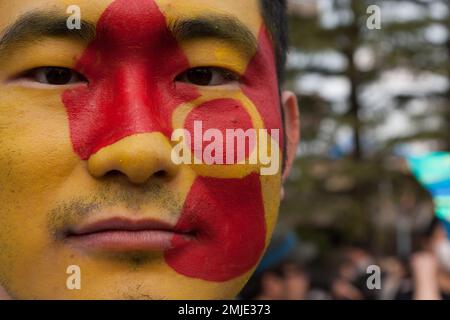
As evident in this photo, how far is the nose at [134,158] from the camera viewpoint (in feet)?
5.39

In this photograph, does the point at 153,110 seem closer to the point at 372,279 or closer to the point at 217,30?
the point at 217,30

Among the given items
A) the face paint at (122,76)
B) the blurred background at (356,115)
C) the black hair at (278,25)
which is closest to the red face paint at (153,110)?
the face paint at (122,76)

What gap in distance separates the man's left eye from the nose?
23 centimetres

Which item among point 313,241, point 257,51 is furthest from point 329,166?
point 257,51

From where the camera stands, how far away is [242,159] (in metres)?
1.85

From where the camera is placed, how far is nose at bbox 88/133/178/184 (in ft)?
5.39

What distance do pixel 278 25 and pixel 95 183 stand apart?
2.73 feet

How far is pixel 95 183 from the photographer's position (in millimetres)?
1686

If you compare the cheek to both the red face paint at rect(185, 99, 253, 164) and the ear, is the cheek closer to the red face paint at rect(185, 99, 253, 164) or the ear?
the red face paint at rect(185, 99, 253, 164)

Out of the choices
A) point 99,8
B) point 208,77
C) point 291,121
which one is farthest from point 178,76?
point 291,121

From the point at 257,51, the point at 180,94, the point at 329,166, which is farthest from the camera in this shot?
the point at 329,166

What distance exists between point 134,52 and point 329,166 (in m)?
10.3

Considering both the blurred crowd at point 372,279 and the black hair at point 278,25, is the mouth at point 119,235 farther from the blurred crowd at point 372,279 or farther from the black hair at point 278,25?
the blurred crowd at point 372,279
